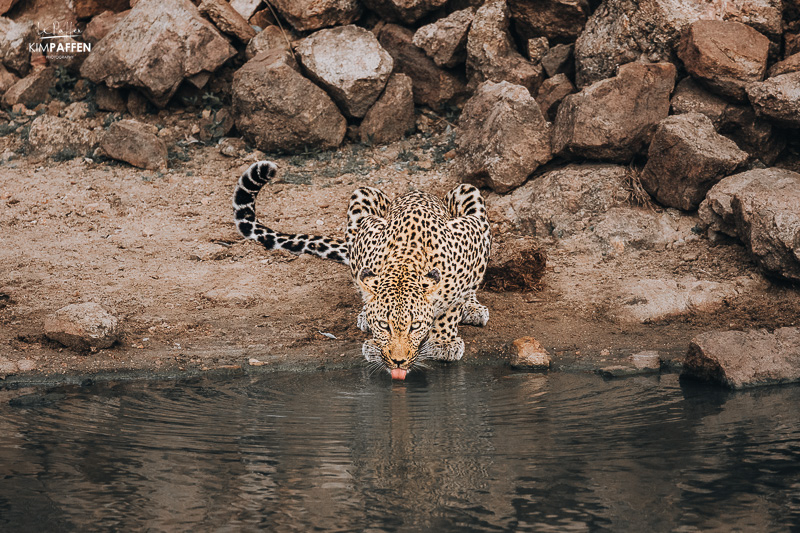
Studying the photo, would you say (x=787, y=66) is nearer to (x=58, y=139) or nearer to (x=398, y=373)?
(x=398, y=373)

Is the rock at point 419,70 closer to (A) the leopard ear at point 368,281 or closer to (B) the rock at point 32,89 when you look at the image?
(B) the rock at point 32,89

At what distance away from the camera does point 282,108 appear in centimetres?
1319

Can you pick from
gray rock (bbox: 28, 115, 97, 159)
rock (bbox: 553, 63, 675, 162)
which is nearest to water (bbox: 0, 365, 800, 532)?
rock (bbox: 553, 63, 675, 162)

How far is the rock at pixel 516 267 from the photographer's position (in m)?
10.4

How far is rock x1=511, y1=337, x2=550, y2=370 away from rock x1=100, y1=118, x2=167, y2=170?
6.81 m

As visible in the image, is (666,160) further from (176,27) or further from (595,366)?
(176,27)

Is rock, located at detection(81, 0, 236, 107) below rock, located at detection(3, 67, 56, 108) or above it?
above

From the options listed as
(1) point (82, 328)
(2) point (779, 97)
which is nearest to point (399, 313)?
(1) point (82, 328)

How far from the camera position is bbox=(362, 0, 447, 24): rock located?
45.0 ft

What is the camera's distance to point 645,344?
932 cm

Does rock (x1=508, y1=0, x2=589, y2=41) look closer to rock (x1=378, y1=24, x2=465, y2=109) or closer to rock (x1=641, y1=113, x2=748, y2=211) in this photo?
rock (x1=378, y1=24, x2=465, y2=109)

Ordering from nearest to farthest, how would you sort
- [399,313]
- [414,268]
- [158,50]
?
[399,313] → [414,268] → [158,50]

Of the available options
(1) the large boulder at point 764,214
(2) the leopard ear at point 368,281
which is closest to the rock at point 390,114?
(1) the large boulder at point 764,214

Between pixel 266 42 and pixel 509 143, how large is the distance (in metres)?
4.42
